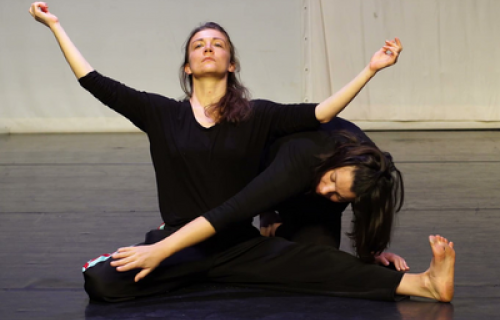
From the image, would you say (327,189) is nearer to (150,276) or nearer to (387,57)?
(387,57)

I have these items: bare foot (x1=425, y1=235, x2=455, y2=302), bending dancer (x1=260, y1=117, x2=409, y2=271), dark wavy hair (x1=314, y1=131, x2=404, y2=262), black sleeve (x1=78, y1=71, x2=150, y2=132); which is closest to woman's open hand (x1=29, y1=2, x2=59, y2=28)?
black sleeve (x1=78, y1=71, x2=150, y2=132)

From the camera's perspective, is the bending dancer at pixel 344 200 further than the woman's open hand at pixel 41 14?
No

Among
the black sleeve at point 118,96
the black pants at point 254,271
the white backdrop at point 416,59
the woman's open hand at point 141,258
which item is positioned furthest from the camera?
the white backdrop at point 416,59

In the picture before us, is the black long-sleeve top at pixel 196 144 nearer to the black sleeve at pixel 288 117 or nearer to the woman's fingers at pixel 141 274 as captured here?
the black sleeve at pixel 288 117

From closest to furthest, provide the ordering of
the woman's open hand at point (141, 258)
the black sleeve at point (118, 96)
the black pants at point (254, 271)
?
the woman's open hand at point (141, 258)
the black pants at point (254, 271)
the black sleeve at point (118, 96)

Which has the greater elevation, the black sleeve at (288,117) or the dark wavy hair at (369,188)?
the black sleeve at (288,117)

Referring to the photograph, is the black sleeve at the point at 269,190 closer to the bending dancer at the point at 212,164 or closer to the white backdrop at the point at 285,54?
the bending dancer at the point at 212,164

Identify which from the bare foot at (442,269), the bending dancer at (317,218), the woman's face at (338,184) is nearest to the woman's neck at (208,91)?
the bending dancer at (317,218)

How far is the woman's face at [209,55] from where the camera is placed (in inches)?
82.4

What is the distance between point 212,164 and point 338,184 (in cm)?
41

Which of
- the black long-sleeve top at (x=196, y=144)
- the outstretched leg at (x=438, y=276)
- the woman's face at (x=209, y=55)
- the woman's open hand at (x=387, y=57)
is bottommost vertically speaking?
the outstretched leg at (x=438, y=276)

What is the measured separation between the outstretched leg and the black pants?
69 mm

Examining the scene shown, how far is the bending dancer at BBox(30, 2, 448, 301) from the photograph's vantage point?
6.17 feet

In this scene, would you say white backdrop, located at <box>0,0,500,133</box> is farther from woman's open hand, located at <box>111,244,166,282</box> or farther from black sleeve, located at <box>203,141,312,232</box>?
woman's open hand, located at <box>111,244,166,282</box>
